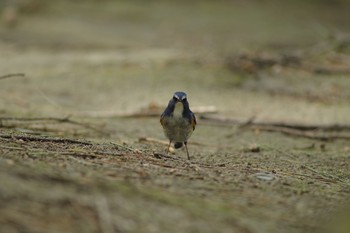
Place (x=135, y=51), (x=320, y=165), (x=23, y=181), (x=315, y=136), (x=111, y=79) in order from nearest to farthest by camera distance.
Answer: (x=23, y=181) → (x=320, y=165) → (x=315, y=136) → (x=111, y=79) → (x=135, y=51)

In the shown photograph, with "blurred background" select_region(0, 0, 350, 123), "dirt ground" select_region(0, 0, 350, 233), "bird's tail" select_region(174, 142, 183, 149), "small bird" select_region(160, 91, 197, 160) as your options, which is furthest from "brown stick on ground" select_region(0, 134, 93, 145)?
"blurred background" select_region(0, 0, 350, 123)

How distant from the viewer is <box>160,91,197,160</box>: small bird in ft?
18.5

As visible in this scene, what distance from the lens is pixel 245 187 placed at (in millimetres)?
3938

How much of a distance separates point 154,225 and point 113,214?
182 millimetres

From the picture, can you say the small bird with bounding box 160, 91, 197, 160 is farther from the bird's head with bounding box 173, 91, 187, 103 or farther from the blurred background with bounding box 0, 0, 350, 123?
the blurred background with bounding box 0, 0, 350, 123

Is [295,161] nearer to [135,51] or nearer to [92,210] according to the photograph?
[92,210]

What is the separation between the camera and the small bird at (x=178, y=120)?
563 cm

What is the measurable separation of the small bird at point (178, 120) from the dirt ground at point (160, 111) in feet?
0.65

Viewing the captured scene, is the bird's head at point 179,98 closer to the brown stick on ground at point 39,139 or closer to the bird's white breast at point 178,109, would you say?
the bird's white breast at point 178,109

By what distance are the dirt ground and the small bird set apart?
0.20 meters

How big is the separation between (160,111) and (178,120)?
2.36m

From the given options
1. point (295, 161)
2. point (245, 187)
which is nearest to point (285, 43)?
point (295, 161)

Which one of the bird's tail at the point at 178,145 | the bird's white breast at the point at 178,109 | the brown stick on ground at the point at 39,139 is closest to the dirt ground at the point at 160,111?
the brown stick on ground at the point at 39,139

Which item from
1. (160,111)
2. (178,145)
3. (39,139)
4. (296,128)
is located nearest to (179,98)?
(178,145)
